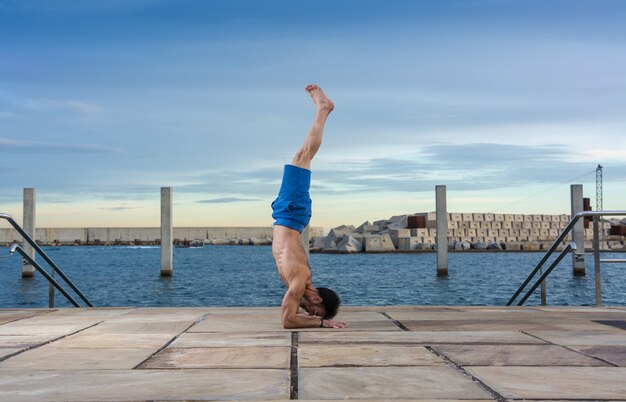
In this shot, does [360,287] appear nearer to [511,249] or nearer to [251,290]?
[251,290]

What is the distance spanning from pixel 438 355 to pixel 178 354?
166 centimetres

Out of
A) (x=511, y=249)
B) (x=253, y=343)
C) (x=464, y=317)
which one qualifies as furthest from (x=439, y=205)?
(x=511, y=249)

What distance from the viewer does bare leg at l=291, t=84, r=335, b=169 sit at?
557 centimetres

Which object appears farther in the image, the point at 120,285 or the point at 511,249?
the point at 511,249

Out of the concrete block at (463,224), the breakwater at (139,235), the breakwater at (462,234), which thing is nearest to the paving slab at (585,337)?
the breakwater at (462,234)

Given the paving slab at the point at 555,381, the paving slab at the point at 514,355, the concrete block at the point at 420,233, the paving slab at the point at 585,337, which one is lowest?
the paving slab at the point at 585,337

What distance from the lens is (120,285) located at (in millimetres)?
32344

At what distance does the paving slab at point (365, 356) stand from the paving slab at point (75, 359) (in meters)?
1.04

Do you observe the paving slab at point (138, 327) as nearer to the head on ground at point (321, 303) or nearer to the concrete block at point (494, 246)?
the head on ground at point (321, 303)

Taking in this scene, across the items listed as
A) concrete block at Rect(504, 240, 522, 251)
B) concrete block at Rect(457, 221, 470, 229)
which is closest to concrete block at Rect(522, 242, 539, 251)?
concrete block at Rect(504, 240, 522, 251)

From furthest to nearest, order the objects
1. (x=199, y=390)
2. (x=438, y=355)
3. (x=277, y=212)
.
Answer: (x=277, y=212) < (x=438, y=355) < (x=199, y=390)

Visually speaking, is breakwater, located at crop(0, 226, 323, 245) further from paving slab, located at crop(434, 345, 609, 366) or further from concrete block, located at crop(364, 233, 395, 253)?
paving slab, located at crop(434, 345, 609, 366)

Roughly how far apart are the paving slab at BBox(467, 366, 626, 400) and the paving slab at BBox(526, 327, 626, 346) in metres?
1.07

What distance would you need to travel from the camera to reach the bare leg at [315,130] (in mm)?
5574
